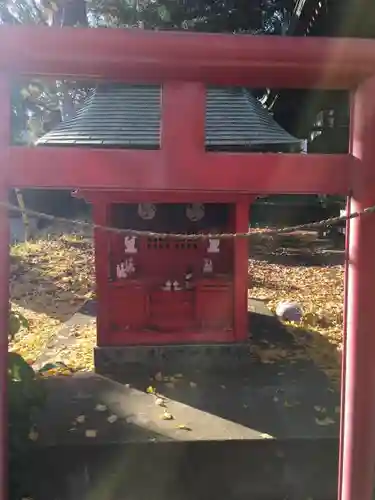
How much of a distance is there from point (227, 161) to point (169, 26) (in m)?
10.2

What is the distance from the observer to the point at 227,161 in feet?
5.94

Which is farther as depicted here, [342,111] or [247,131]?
[342,111]

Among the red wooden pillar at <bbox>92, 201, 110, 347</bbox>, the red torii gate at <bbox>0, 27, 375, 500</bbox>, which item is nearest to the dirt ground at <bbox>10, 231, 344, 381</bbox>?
the red wooden pillar at <bbox>92, 201, 110, 347</bbox>

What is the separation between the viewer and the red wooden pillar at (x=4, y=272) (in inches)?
68.2

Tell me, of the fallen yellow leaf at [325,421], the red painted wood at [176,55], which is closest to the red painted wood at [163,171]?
the red painted wood at [176,55]

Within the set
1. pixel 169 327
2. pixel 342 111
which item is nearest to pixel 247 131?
pixel 169 327

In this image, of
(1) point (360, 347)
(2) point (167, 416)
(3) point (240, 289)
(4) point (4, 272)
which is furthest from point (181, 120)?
(3) point (240, 289)

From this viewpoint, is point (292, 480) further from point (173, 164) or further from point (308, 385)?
point (173, 164)

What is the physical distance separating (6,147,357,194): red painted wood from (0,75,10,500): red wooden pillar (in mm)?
41

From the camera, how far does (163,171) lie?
1.78 meters

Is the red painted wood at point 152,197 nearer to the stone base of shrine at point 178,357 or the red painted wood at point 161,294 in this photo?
the red painted wood at point 161,294

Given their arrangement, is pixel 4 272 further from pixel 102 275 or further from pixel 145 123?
pixel 145 123

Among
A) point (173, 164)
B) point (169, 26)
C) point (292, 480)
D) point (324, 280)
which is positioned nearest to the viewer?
point (173, 164)

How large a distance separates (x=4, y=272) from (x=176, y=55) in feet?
2.98
